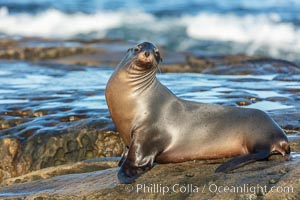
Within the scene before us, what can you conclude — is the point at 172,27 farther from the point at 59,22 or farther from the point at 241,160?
the point at 241,160

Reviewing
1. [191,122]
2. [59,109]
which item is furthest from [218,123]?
[59,109]

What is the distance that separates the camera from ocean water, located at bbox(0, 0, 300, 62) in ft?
58.4

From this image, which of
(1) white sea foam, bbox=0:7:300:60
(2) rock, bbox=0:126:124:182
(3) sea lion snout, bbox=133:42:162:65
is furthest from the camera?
(1) white sea foam, bbox=0:7:300:60

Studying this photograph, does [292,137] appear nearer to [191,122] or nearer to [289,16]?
[191,122]

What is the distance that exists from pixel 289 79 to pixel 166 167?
6.10 m

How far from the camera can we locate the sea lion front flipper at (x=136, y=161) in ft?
16.1

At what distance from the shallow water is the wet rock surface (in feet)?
0.04

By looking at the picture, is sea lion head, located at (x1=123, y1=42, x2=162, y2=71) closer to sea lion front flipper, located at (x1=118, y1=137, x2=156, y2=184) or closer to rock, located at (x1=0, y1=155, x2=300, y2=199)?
sea lion front flipper, located at (x1=118, y1=137, x2=156, y2=184)

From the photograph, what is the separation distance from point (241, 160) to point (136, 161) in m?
0.70

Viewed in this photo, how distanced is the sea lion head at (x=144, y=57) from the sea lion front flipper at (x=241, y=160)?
0.87 m

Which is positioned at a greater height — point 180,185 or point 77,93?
point 180,185

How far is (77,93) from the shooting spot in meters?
9.45

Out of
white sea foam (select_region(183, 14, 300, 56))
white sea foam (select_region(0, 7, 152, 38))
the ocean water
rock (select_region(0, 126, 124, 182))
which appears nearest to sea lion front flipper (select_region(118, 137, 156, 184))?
rock (select_region(0, 126, 124, 182))

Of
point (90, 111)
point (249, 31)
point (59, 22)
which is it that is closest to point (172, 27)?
point (249, 31)
